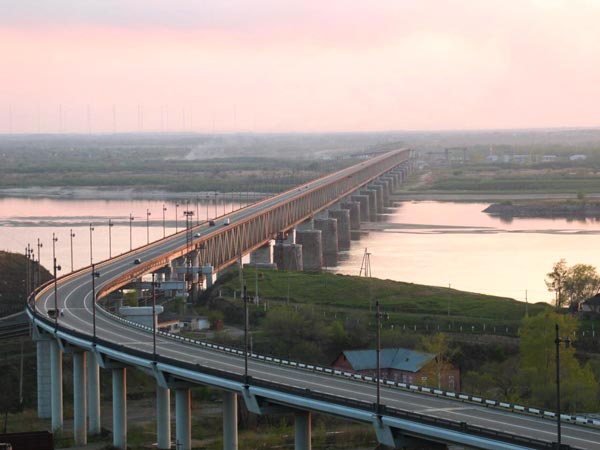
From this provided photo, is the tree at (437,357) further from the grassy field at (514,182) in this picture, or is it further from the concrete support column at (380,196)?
the grassy field at (514,182)

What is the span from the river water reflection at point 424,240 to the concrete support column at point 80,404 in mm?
29515

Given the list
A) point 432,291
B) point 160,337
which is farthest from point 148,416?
point 432,291

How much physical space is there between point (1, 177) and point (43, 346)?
153315mm

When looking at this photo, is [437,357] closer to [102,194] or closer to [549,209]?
[549,209]

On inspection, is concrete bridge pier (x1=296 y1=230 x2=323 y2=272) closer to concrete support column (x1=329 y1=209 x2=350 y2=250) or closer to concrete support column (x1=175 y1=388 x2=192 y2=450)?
concrete support column (x1=329 y1=209 x2=350 y2=250)

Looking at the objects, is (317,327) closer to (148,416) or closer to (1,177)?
(148,416)

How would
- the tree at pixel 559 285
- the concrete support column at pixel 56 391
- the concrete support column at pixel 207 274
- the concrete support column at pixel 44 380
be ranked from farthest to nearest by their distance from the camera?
the concrete support column at pixel 207 274
the tree at pixel 559 285
the concrete support column at pixel 44 380
the concrete support column at pixel 56 391

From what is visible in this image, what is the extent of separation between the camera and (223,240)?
76562 mm

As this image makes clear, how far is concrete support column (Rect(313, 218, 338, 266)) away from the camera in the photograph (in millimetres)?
97375

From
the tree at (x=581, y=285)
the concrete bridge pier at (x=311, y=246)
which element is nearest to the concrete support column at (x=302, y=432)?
the tree at (x=581, y=285)

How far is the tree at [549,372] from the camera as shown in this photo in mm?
35031

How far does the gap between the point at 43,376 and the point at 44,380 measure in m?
0.16

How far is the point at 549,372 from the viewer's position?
3819cm

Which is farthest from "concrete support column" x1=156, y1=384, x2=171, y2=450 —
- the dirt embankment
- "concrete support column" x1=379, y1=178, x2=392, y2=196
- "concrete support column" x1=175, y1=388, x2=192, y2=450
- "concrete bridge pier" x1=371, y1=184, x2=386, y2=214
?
"concrete support column" x1=379, y1=178, x2=392, y2=196
